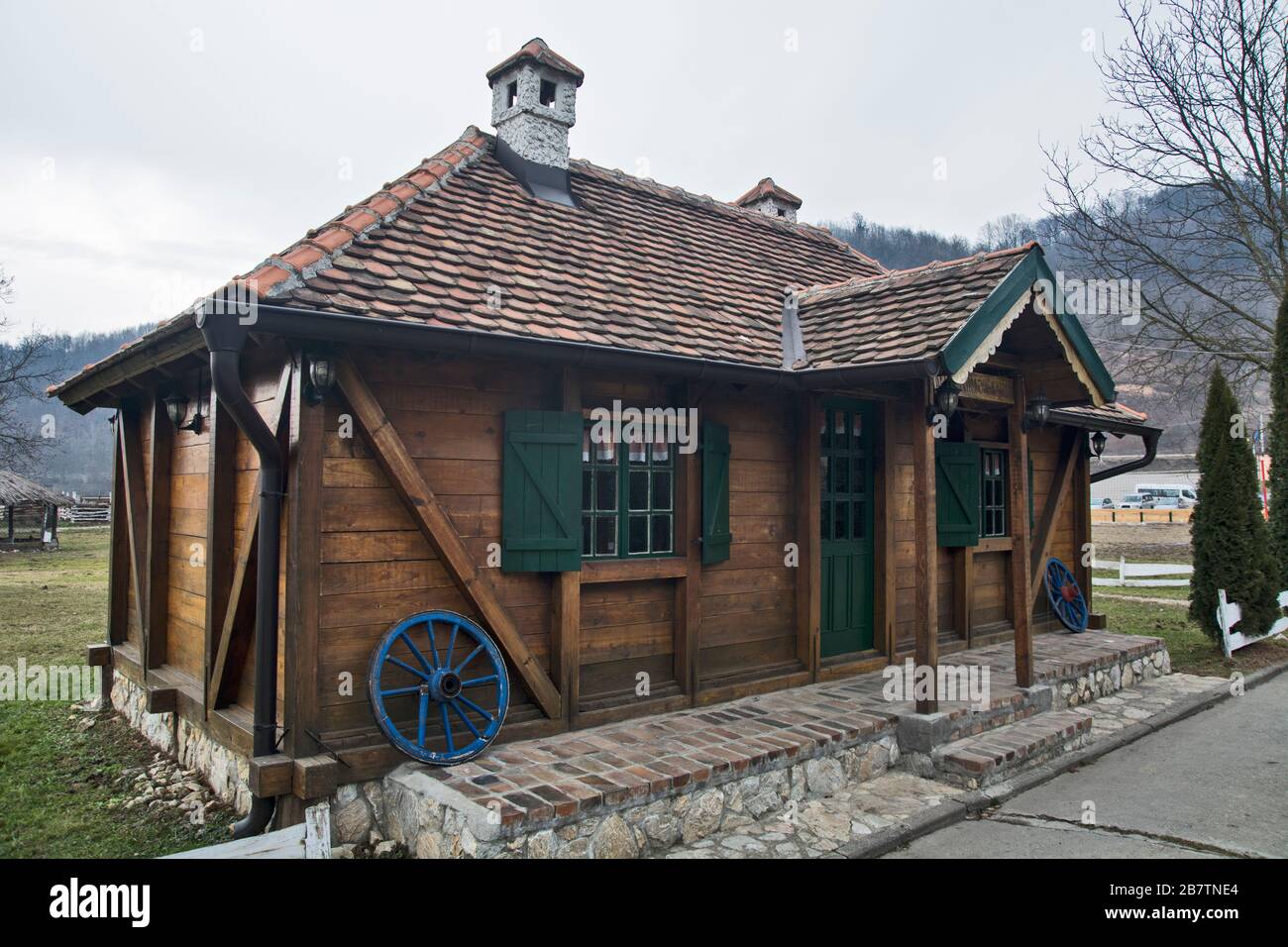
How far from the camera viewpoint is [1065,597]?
10516 millimetres

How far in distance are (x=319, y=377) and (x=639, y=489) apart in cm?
248

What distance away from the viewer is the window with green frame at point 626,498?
19.7ft

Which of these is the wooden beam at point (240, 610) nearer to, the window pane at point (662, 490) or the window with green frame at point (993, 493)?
the window pane at point (662, 490)

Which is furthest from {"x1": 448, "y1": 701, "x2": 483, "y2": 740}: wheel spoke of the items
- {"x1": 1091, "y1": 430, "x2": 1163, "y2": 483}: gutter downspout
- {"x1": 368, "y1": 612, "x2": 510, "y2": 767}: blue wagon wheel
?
{"x1": 1091, "y1": 430, "x2": 1163, "y2": 483}: gutter downspout

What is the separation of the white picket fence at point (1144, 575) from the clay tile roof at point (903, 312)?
1237 centimetres

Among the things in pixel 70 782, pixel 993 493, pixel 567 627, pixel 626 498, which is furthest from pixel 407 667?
pixel 993 493

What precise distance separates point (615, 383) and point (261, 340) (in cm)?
240

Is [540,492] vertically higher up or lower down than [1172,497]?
higher up

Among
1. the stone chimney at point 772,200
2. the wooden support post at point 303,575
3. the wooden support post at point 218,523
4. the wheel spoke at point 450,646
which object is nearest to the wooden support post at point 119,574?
the wooden support post at point 218,523

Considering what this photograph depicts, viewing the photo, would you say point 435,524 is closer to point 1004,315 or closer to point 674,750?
point 674,750

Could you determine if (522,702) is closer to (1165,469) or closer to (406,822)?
→ (406,822)

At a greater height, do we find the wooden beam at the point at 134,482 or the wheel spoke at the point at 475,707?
the wooden beam at the point at 134,482

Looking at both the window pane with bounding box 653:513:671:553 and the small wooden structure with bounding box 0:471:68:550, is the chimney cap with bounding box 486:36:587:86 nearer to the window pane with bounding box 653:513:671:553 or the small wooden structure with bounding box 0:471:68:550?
the window pane with bounding box 653:513:671:553

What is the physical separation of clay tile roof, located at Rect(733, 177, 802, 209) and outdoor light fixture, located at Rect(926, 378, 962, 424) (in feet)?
20.5
